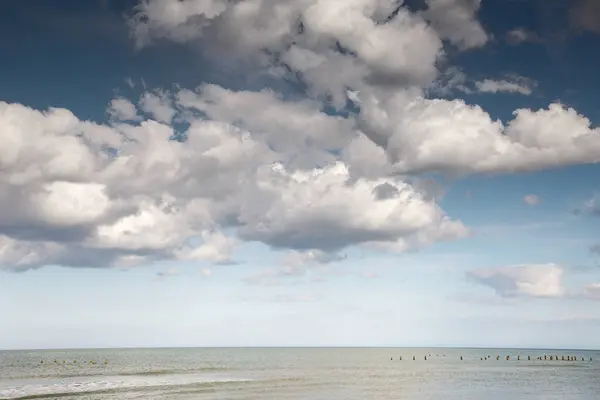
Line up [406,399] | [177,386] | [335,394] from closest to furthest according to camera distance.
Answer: [406,399] → [335,394] → [177,386]


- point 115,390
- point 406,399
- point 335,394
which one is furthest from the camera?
point 115,390

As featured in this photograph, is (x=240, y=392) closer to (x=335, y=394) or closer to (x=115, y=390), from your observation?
(x=335, y=394)

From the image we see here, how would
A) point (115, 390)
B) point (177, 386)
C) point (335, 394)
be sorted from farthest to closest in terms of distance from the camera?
point (177, 386)
point (115, 390)
point (335, 394)

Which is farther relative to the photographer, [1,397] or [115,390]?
[115,390]

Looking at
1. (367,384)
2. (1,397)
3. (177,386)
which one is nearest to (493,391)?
(367,384)

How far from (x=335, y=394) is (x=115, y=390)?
31.2 meters

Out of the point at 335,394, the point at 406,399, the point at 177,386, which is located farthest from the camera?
the point at 177,386

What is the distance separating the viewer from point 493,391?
261ft

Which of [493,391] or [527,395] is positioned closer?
[527,395]

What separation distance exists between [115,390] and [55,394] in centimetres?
830

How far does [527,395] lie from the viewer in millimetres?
74000

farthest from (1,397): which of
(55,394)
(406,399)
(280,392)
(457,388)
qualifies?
(457,388)

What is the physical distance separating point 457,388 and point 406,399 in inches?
729

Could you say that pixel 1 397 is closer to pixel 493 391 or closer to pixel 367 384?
pixel 367 384
